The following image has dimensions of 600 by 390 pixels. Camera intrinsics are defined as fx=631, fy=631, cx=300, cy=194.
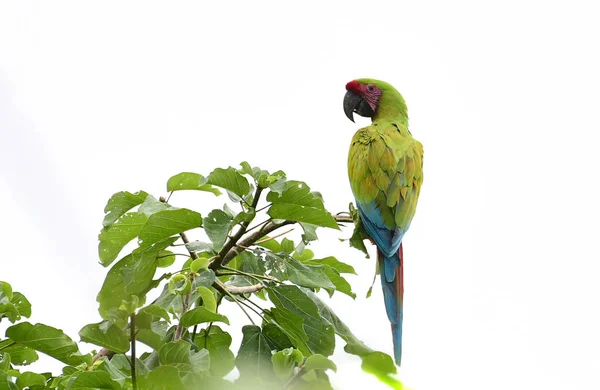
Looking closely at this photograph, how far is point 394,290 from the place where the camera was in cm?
241

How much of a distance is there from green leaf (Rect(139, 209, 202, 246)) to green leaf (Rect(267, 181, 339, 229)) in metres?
0.19

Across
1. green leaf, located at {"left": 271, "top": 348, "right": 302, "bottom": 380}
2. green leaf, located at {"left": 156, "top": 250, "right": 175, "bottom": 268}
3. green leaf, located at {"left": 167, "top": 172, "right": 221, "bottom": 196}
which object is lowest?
Result: green leaf, located at {"left": 271, "top": 348, "right": 302, "bottom": 380}

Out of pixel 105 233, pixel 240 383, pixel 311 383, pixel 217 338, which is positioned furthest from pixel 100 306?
pixel 311 383

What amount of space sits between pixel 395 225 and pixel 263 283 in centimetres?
105

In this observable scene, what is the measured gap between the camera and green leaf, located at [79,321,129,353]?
4.18 feet

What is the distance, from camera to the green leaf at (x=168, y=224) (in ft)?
5.08

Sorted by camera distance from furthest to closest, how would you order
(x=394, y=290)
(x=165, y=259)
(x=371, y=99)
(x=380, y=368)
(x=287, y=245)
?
(x=371, y=99)
(x=394, y=290)
(x=287, y=245)
(x=165, y=259)
(x=380, y=368)

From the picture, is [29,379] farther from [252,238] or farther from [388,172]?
[388,172]

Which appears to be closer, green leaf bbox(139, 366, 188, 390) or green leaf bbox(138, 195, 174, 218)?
green leaf bbox(139, 366, 188, 390)

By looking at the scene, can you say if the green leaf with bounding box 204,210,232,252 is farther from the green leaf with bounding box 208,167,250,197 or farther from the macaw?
the macaw

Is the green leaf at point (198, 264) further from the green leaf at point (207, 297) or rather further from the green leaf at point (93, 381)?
the green leaf at point (93, 381)

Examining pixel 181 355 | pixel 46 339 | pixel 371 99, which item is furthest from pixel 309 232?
pixel 371 99

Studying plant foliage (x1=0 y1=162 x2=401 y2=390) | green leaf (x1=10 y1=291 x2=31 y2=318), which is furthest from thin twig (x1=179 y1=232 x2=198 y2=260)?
green leaf (x1=10 y1=291 x2=31 y2=318)

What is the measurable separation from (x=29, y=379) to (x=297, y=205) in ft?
2.42
